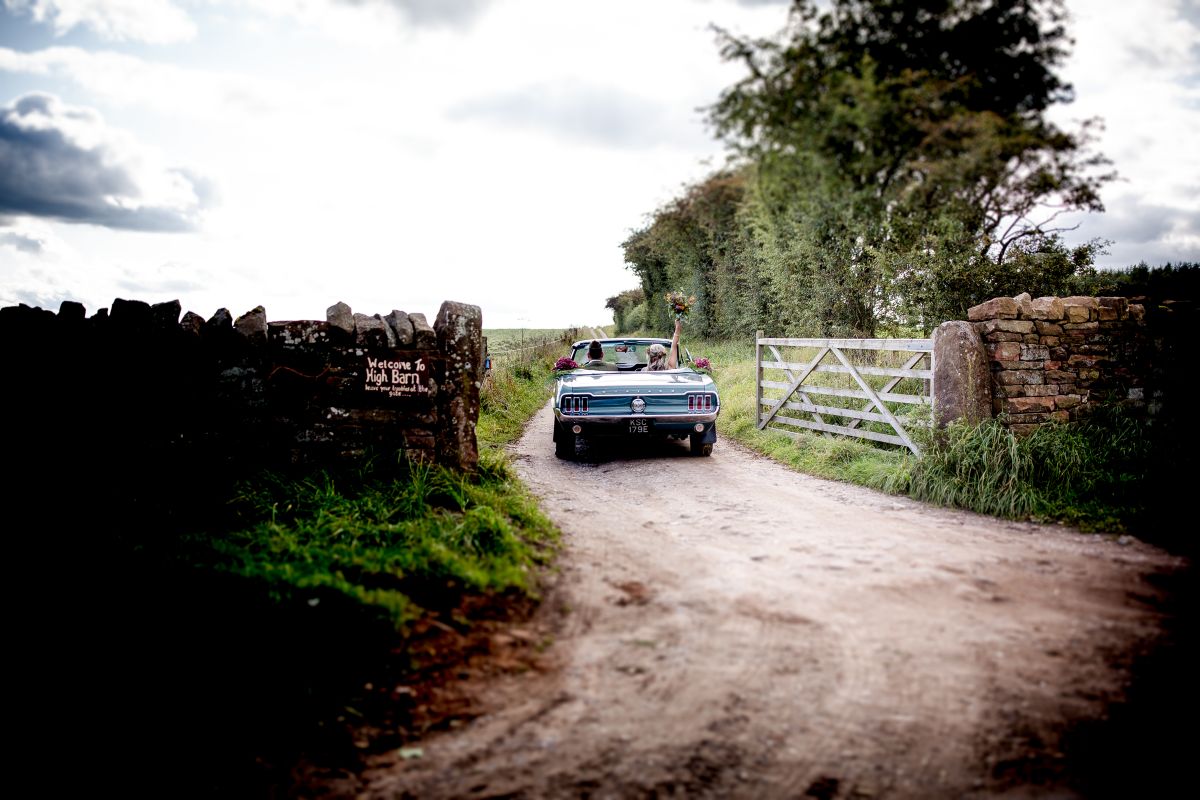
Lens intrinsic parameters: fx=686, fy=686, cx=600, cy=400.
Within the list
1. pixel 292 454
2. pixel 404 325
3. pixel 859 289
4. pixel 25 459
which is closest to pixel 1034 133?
pixel 404 325

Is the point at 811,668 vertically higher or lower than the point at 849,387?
lower

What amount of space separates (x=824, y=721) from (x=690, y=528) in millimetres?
2888

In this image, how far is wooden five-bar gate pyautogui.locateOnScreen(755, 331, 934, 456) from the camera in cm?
840

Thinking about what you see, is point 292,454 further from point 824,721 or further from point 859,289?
point 859,289

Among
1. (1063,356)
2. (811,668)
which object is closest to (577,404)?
(1063,356)

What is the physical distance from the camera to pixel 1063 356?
7504 mm

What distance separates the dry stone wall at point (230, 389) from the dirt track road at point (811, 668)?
194 centimetres

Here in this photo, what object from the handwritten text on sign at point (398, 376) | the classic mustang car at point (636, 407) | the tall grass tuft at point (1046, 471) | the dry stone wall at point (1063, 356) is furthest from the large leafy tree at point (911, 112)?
the classic mustang car at point (636, 407)

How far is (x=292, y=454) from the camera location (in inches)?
240

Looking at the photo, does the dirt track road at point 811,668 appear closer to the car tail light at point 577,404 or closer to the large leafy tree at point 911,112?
the large leafy tree at point 911,112

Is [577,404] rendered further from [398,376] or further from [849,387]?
[849,387]

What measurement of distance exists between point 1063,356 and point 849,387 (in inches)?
123

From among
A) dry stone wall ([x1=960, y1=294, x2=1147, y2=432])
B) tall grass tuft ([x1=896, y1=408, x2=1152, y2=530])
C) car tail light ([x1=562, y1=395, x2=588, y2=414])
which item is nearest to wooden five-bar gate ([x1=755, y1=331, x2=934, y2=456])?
tall grass tuft ([x1=896, y1=408, x2=1152, y2=530])

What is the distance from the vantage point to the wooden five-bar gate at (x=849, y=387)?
8.40 metres
